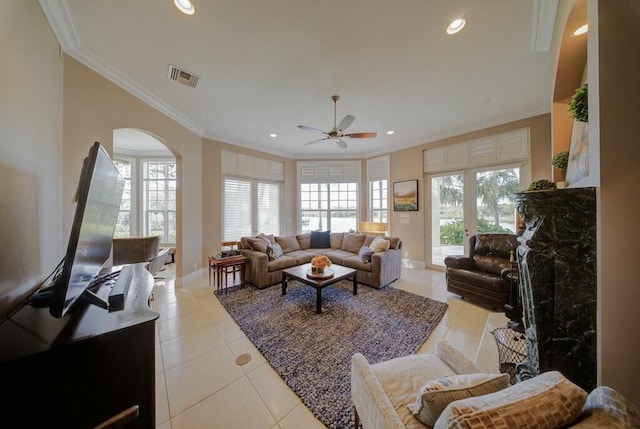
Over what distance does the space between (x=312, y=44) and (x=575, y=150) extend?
7.78 ft

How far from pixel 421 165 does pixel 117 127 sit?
5.46 m

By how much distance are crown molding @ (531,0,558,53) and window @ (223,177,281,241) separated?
5.16 metres

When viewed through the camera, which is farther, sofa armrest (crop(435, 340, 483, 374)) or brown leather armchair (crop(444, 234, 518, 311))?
brown leather armchair (crop(444, 234, 518, 311))

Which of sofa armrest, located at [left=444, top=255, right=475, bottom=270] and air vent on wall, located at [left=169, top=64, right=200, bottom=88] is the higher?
air vent on wall, located at [left=169, top=64, right=200, bottom=88]

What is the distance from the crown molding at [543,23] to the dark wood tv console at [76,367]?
3457 millimetres

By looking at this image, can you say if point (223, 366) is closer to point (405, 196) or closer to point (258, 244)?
point (258, 244)

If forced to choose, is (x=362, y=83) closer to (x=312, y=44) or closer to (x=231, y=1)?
(x=312, y=44)

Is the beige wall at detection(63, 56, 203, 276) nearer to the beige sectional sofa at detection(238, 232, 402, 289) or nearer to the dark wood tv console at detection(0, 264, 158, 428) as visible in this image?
the beige sectional sofa at detection(238, 232, 402, 289)

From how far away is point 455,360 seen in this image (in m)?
1.33

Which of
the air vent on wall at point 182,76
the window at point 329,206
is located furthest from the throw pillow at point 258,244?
the air vent on wall at point 182,76

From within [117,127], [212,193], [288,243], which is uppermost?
[117,127]

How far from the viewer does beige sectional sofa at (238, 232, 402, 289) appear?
3.80 meters

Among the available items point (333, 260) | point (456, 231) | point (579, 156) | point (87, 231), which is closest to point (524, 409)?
point (579, 156)

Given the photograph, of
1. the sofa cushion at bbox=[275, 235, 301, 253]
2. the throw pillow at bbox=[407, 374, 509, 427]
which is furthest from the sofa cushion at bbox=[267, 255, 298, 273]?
the throw pillow at bbox=[407, 374, 509, 427]
